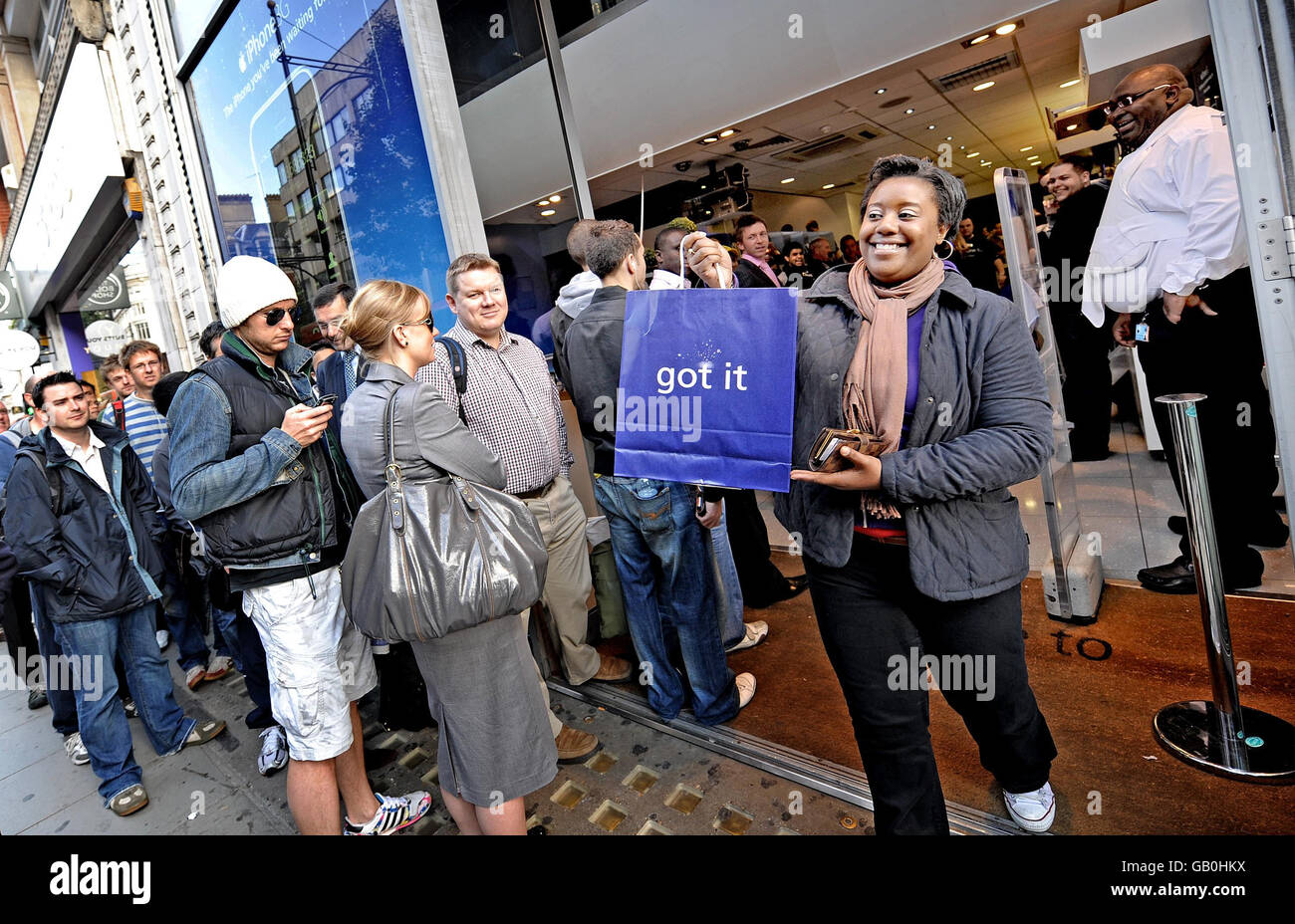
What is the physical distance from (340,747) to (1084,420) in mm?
5392

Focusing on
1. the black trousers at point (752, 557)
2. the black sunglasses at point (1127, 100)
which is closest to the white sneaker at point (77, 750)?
the black trousers at point (752, 557)

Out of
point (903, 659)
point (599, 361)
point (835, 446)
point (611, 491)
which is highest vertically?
point (599, 361)

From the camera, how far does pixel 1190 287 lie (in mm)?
2682

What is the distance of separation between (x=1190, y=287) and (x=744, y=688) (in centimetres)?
242

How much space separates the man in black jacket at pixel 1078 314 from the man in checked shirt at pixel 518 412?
3708 mm

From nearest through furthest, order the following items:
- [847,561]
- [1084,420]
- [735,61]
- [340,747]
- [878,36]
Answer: [847,561]
[340,747]
[1084,420]
[878,36]
[735,61]

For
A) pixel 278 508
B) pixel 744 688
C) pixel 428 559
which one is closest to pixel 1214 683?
pixel 744 688

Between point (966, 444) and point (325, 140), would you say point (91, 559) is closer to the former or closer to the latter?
point (325, 140)

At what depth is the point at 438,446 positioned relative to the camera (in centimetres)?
172

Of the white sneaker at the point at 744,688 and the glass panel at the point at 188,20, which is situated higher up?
the glass panel at the point at 188,20

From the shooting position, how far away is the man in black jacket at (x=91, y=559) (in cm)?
293

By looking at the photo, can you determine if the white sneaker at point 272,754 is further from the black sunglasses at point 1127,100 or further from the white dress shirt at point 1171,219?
the black sunglasses at point 1127,100

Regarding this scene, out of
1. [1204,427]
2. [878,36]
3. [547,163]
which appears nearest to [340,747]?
[547,163]
